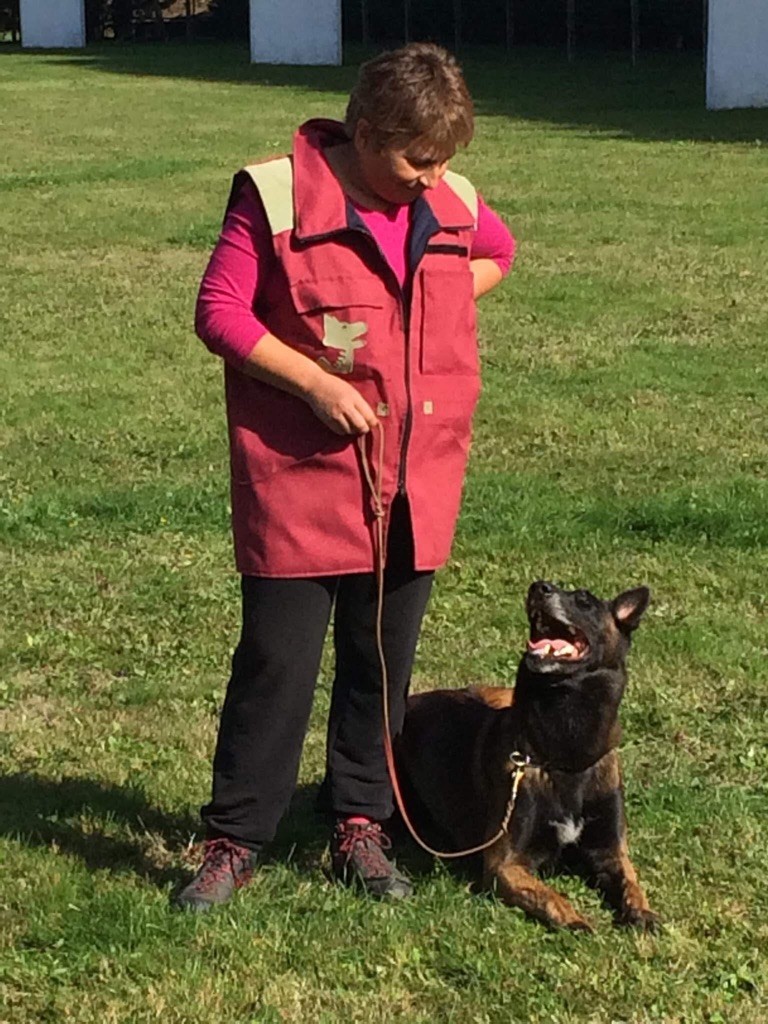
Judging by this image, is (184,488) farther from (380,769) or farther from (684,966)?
(684,966)

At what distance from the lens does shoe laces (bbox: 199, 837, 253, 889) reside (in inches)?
173

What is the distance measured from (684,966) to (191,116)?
2581cm

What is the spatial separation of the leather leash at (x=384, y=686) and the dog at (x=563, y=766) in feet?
0.05

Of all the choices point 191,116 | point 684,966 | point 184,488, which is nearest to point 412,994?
point 684,966

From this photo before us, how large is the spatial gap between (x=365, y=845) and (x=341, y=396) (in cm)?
118

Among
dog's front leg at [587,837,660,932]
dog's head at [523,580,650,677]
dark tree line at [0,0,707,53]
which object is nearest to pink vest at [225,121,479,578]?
dog's head at [523,580,650,677]

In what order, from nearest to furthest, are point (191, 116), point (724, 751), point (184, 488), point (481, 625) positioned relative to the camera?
point (724, 751), point (481, 625), point (184, 488), point (191, 116)

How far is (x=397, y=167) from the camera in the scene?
13.1 feet

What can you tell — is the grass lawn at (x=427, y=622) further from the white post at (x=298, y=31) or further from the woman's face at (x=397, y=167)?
the white post at (x=298, y=31)

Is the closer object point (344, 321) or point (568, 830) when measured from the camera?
point (344, 321)

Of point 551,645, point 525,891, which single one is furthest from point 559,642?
point 525,891

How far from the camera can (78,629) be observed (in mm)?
6656

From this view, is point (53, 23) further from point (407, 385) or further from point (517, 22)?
point (407, 385)

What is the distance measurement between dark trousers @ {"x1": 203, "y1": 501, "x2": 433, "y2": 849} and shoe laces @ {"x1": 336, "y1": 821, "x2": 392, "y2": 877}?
0.04m
